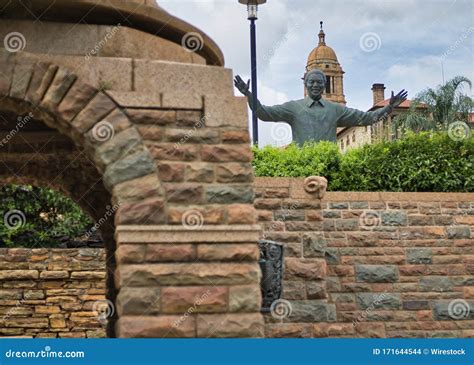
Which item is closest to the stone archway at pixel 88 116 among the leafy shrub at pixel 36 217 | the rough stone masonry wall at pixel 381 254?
the rough stone masonry wall at pixel 381 254

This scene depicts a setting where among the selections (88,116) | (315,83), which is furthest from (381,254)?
(88,116)

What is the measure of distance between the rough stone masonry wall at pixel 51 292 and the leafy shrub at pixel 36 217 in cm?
134

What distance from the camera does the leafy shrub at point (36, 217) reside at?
14.1 meters

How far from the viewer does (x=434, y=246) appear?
1125 centimetres

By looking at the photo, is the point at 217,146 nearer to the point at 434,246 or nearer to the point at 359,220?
the point at 359,220

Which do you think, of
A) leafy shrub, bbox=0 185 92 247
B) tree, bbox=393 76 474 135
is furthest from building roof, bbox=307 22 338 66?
leafy shrub, bbox=0 185 92 247

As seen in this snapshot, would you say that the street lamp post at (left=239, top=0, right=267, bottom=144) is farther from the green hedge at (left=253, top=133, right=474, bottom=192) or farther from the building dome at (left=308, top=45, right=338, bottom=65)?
the building dome at (left=308, top=45, right=338, bottom=65)

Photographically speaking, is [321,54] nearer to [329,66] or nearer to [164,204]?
[329,66]

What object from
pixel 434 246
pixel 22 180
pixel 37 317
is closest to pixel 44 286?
pixel 37 317

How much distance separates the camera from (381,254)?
36.0ft

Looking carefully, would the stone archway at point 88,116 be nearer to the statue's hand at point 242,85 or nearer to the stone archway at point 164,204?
the stone archway at point 164,204

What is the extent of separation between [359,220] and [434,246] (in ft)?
4.12

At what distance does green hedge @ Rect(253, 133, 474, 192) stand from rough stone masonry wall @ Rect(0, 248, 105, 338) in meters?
3.84

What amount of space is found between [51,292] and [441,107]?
2360 cm
